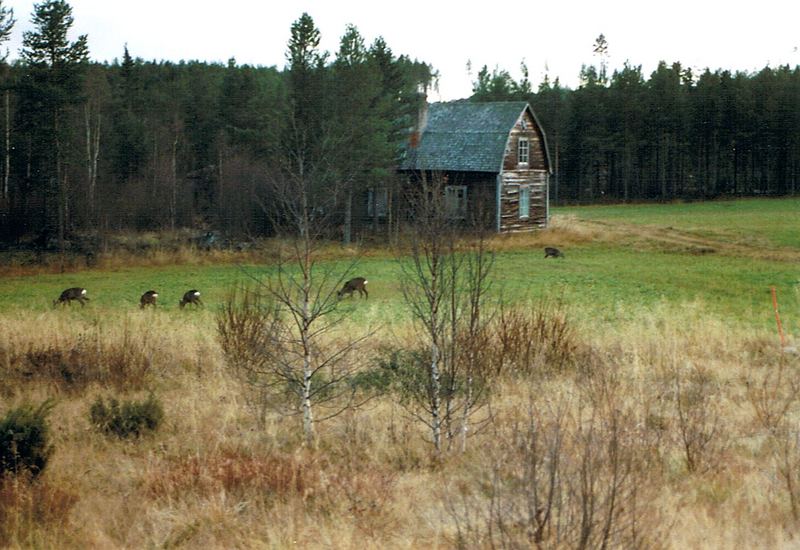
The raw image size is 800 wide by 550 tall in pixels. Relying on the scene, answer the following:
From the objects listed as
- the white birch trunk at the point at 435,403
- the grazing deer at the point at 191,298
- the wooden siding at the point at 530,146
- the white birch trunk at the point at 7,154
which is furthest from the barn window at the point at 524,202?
the white birch trunk at the point at 435,403

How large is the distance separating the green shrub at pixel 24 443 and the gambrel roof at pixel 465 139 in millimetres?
33951

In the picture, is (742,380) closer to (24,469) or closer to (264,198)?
(24,469)

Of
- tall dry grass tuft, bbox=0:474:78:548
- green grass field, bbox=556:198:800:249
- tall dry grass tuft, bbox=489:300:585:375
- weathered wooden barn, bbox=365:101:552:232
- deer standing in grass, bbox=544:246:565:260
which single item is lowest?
tall dry grass tuft, bbox=0:474:78:548

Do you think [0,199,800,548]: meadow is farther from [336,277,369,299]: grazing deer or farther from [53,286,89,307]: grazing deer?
[336,277,369,299]: grazing deer

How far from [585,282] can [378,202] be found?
17.9 m

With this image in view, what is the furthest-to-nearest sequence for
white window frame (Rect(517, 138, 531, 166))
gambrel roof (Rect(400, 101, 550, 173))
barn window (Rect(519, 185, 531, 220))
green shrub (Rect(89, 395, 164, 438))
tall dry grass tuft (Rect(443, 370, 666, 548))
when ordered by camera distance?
barn window (Rect(519, 185, 531, 220))
white window frame (Rect(517, 138, 531, 166))
gambrel roof (Rect(400, 101, 550, 173))
green shrub (Rect(89, 395, 164, 438))
tall dry grass tuft (Rect(443, 370, 666, 548))

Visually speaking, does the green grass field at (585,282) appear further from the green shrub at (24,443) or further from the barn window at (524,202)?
the green shrub at (24,443)

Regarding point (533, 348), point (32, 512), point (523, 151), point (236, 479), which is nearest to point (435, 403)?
point (236, 479)

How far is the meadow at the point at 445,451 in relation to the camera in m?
7.27

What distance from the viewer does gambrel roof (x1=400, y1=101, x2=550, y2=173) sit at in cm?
→ 4247

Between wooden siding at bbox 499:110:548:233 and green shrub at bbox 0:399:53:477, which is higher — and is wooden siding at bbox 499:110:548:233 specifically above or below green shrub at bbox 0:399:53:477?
above

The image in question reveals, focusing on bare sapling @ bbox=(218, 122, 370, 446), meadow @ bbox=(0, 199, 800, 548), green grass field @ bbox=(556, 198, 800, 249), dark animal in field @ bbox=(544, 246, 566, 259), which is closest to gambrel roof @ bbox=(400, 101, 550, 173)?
dark animal in field @ bbox=(544, 246, 566, 259)

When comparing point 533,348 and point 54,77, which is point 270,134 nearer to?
point 54,77

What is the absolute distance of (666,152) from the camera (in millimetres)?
78250
